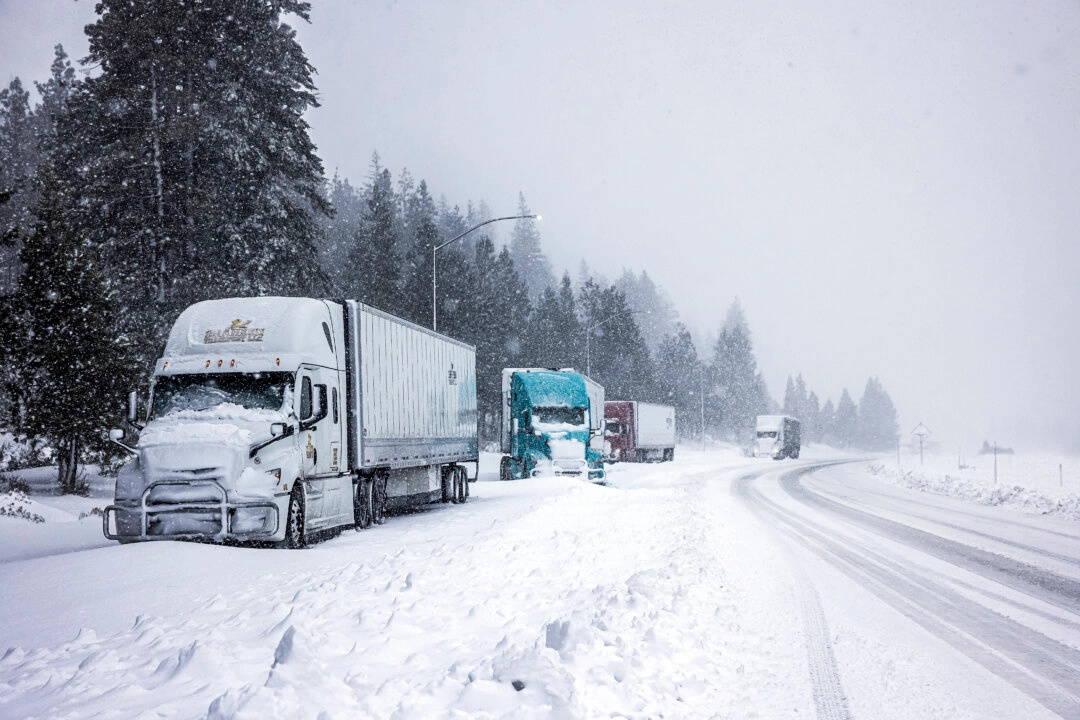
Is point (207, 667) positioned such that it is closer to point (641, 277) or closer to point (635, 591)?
point (635, 591)

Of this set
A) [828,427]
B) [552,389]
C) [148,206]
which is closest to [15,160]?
[148,206]

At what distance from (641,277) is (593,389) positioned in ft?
322

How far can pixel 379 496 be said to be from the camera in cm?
1519

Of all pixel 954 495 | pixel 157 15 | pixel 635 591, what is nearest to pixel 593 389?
pixel 954 495

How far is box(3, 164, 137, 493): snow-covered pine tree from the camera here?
68.1 ft

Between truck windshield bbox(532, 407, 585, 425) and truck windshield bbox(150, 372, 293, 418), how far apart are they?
14.0 m

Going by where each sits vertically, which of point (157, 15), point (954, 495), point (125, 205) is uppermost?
point (157, 15)

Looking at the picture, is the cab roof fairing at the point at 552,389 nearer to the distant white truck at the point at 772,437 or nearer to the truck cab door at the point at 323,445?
the truck cab door at the point at 323,445

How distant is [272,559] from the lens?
9.72 m

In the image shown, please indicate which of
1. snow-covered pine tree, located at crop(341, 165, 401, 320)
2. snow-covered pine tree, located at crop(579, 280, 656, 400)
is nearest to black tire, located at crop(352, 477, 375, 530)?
snow-covered pine tree, located at crop(341, 165, 401, 320)

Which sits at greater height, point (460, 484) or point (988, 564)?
point (460, 484)

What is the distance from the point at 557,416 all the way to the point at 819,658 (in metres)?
19.3

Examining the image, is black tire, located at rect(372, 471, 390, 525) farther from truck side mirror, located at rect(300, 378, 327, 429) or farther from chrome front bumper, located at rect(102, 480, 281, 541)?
chrome front bumper, located at rect(102, 480, 281, 541)

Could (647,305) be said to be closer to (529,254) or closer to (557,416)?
(529,254)
